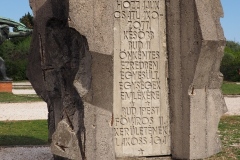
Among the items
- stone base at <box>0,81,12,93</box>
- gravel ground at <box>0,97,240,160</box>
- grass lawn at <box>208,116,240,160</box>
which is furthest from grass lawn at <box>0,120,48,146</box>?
stone base at <box>0,81,12,93</box>

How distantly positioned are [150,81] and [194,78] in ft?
1.69

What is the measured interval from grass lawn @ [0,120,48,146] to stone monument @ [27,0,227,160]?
4.13 m

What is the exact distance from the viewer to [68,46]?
6.28 metres

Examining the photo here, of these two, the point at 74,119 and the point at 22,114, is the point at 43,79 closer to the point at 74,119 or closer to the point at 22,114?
the point at 74,119

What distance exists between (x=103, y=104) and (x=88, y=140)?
0.41 m

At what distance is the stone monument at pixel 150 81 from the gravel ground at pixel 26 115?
244cm

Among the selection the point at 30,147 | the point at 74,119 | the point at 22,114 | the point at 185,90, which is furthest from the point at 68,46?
the point at 22,114

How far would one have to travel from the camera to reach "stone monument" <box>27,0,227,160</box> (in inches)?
231

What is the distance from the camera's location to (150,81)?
20.5 ft

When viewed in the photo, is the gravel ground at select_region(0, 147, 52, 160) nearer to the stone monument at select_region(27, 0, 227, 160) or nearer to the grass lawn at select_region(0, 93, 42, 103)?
the stone monument at select_region(27, 0, 227, 160)

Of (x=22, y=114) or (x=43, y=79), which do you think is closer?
(x=43, y=79)

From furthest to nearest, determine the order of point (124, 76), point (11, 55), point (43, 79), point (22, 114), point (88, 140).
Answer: point (11, 55)
point (22, 114)
point (43, 79)
point (124, 76)
point (88, 140)

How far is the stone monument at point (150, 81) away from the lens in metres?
5.86

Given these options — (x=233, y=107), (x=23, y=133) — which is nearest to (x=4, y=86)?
(x=233, y=107)
